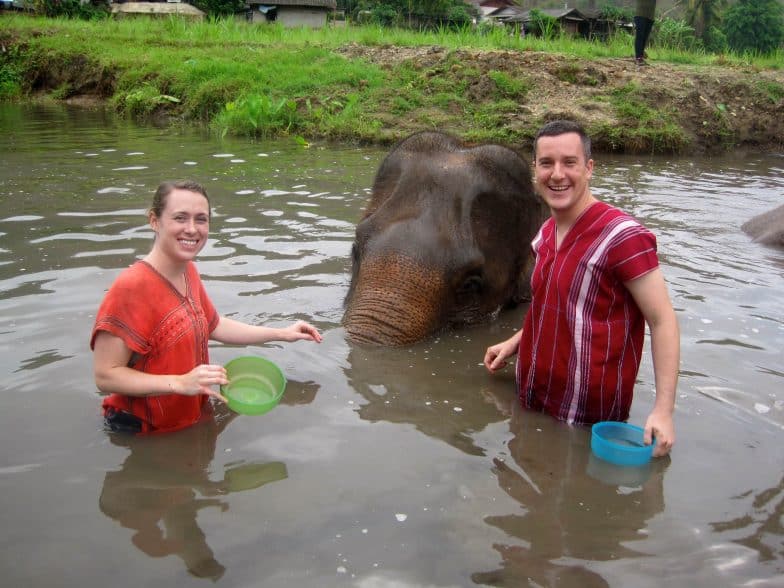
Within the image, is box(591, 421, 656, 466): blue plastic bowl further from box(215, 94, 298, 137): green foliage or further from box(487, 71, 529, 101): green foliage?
box(487, 71, 529, 101): green foliage

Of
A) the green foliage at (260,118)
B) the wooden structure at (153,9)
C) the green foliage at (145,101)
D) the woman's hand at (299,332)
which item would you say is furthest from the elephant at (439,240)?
the wooden structure at (153,9)

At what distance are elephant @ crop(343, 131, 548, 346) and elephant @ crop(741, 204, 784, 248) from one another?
2.47 meters

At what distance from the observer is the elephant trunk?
12.6 ft

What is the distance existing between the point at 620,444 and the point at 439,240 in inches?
60.4

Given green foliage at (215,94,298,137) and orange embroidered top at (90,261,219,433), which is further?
green foliage at (215,94,298,137)

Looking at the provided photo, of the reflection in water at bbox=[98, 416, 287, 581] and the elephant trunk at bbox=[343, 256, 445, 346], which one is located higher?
the elephant trunk at bbox=[343, 256, 445, 346]

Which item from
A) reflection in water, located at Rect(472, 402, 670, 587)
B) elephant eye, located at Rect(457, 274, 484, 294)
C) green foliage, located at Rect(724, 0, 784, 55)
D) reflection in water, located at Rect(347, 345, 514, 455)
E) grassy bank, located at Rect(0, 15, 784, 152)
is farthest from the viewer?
green foliage, located at Rect(724, 0, 784, 55)

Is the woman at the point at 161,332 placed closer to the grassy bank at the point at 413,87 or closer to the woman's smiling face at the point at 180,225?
the woman's smiling face at the point at 180,225

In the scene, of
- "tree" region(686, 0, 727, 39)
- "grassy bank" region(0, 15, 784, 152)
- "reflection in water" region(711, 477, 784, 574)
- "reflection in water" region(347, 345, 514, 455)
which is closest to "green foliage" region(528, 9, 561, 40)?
"grassy bank" region(0, 15, 784, 152)

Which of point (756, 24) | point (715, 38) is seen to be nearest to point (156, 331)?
point (715, 38)

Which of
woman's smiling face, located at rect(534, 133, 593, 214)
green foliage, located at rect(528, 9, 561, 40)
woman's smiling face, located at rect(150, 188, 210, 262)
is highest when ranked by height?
green foliage, located at rect(528, 9, 561, 40)

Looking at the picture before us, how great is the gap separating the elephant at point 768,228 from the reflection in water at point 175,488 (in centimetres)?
471

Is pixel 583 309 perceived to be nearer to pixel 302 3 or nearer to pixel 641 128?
pixel 641 128

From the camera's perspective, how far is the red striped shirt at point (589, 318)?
2834 mm
